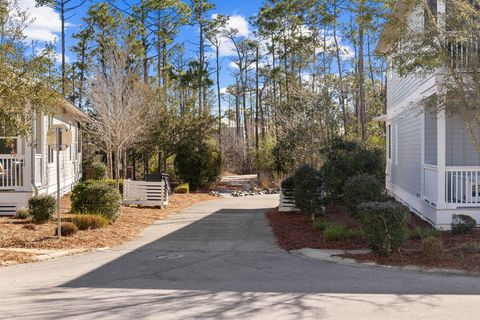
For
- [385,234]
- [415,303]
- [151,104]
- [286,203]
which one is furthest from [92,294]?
[151,104]

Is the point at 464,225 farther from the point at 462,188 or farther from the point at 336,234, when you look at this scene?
the point at 336,234

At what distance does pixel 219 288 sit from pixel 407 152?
38.3 feet

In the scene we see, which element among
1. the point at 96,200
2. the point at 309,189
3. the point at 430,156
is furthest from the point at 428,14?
the point at 96,200

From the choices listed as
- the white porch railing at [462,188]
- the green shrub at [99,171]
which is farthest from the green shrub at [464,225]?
the green shrub at [99,171]

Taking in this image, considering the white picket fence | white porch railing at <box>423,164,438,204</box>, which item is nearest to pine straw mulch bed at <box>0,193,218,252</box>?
the white picket fence

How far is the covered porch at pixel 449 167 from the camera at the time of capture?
1220 centimetres

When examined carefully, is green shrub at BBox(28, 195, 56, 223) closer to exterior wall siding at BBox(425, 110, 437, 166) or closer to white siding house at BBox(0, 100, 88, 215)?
white siding house at BBox(0, 100, 88, 215)

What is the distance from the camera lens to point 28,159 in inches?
611

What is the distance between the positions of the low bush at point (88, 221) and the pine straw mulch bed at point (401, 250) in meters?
4.25

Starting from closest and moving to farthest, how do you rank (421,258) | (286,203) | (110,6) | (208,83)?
(421,258), (286,203), (110,6), (208,83)

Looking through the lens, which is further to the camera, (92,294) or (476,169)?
(476,169)

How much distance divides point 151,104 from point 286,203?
8.76m

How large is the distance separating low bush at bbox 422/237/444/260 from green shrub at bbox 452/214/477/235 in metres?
2.25

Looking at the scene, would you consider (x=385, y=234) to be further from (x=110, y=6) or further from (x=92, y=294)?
(x=110, y=6)
